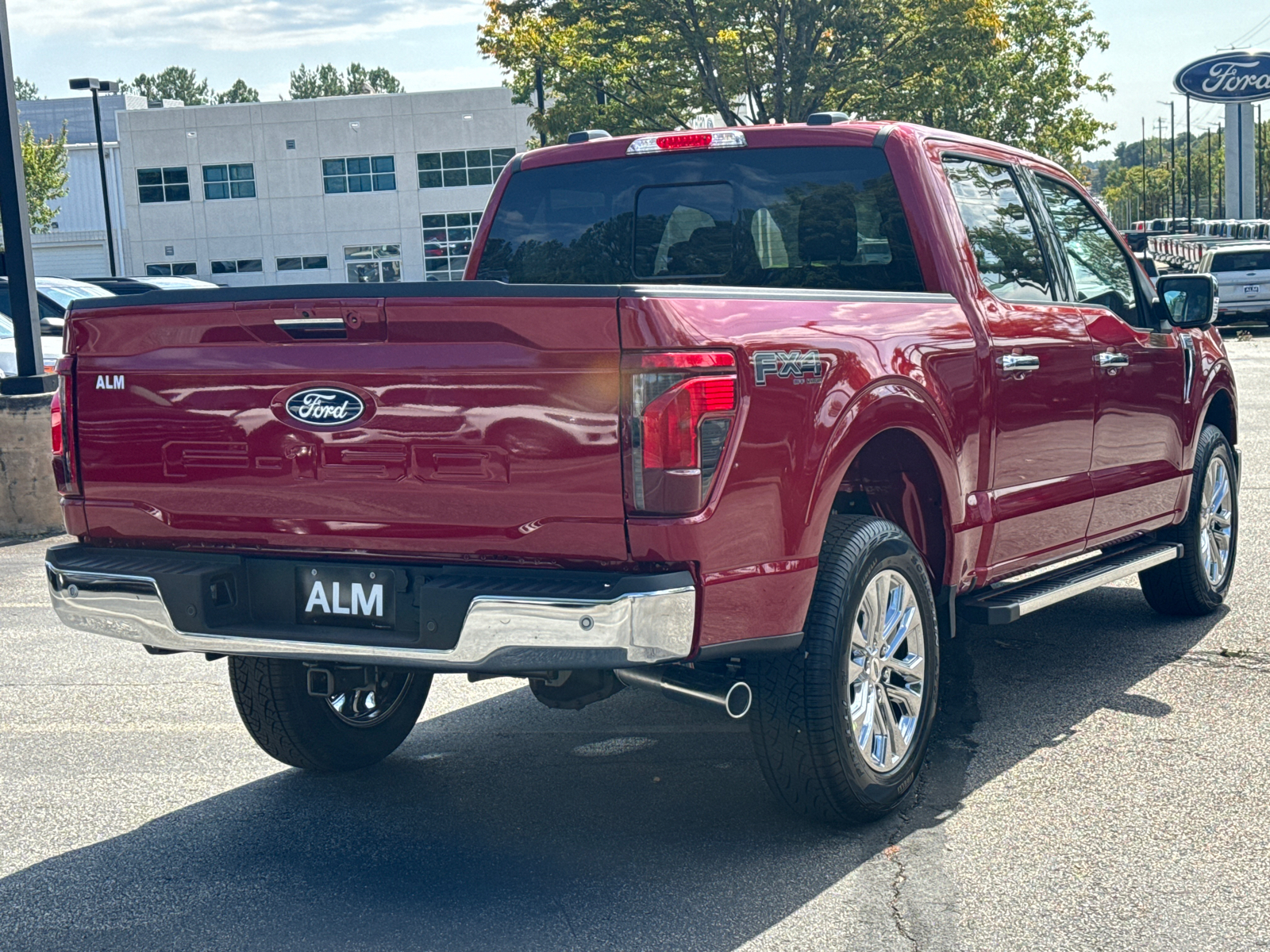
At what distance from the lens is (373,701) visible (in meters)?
5.23

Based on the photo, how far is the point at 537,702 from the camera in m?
6.07

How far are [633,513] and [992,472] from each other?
191cm

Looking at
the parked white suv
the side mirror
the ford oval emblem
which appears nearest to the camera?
the ford oval emblem

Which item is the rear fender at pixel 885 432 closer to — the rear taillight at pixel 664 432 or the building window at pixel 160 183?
the rear taillight at pixel 664 432

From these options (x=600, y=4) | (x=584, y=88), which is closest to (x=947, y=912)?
(x=600, y=4)

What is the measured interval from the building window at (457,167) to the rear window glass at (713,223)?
6497 cm

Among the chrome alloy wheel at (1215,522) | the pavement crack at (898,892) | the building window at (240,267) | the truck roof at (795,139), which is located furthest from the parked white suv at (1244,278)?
the building window at (240,267)

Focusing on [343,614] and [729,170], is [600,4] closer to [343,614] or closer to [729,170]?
[729,170]

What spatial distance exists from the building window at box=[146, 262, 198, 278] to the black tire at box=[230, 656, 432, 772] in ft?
227

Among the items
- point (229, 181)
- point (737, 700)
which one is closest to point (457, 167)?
point (229, 181)

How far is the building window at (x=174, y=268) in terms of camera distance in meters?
71.4

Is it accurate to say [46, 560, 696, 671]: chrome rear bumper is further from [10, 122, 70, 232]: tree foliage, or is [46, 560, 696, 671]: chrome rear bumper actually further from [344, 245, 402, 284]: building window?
[344, 245, 402, 284]: building window

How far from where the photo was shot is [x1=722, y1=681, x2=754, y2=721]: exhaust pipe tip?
3.99m

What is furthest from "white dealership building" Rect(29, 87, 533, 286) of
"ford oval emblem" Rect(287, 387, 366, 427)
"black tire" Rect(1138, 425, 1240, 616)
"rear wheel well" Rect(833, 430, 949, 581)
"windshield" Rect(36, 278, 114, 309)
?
"ford oval emblem" Rect(287, 387, 366, 427)
